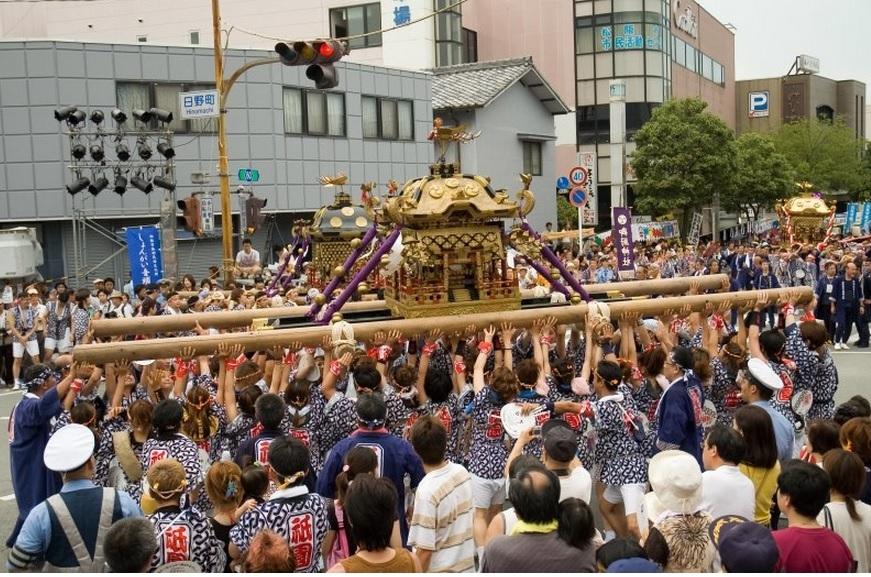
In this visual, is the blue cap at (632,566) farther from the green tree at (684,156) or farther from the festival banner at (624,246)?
the green tree at (684,156)

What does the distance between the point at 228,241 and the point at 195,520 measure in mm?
11286

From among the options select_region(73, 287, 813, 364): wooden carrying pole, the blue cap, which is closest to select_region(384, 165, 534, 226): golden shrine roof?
select_region(73, 287, 813, 364): wooden carrying pole

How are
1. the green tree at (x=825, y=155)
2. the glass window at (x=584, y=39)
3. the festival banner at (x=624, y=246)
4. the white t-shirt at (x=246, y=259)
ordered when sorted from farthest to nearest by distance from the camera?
the green tree at (x=825, y=155)
the glass window at (x=584, y=39)
the white t-shirt at (x=246, y=259)
the festival banner at (x=624, y=246)

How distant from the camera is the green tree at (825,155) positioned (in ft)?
150

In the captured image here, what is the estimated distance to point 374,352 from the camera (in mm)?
8164

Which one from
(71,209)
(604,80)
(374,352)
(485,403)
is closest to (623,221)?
(374,352)

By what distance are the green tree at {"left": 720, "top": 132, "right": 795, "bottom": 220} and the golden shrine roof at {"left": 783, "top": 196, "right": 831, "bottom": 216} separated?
12.7 meters

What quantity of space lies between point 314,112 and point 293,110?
718 millimetres

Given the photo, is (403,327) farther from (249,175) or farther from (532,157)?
(532,157)

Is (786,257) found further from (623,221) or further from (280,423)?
(280,423)

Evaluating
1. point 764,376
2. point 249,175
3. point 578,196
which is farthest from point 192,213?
point 764,376

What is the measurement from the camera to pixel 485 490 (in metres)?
6.12

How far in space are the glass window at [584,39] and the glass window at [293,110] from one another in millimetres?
21145

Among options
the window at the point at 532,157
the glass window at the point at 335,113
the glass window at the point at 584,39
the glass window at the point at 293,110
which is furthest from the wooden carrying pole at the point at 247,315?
the glass window at the point at 584,39
